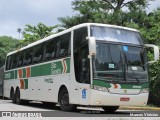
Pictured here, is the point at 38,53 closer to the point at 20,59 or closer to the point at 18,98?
the point at 20,59

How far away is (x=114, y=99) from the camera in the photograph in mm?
13922

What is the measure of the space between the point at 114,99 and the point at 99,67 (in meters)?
1.30

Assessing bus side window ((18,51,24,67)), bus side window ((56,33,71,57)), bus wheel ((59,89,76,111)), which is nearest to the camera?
bus wheel ((59,89,76,111))

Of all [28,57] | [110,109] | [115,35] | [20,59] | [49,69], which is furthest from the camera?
[20,59]

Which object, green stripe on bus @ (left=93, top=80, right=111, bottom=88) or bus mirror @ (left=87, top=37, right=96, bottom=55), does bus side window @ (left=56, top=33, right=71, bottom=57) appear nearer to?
green stripe on bus @ (left=93, top=80, right=111, bottom=88)

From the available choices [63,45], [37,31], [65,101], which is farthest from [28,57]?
[37,31]

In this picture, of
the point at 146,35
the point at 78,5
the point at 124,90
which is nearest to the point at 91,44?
the point at 124,90

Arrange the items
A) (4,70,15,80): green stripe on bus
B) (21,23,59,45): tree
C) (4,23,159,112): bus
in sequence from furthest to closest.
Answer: (21,23,59,45): tree < (4,70,15,80): green stripe on bus < (4,23,159,112): bus

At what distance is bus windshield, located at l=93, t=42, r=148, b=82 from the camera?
45.5 ft

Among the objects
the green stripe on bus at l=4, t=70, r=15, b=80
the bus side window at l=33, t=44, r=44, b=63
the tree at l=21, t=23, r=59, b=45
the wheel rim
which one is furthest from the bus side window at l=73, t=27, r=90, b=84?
the tree at l=21, t=23, r=59, b=45

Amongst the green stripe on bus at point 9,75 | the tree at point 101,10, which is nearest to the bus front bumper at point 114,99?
the green stripe on bus at point 9,75

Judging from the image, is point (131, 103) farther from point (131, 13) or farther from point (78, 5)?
point (78, 5)

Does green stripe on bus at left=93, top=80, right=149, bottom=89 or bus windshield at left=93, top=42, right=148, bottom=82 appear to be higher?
bus windshield at left=93, top=42, right=148, bottom=82

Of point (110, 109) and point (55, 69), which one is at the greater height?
point (55, 69)
